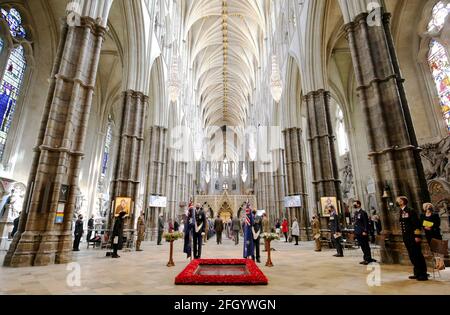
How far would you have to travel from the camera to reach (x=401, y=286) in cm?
407

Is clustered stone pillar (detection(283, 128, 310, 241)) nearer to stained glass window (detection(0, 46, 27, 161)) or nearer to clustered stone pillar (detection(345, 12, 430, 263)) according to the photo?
clustered stone pillar (detection(345, 12, 430, 263))

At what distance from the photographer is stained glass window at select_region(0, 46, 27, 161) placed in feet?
45.1

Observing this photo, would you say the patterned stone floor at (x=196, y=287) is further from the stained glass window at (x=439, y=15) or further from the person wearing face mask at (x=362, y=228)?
the stained glass window at (x=439, y=15)

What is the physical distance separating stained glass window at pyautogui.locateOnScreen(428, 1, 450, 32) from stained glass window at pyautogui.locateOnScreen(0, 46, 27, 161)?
25956mm

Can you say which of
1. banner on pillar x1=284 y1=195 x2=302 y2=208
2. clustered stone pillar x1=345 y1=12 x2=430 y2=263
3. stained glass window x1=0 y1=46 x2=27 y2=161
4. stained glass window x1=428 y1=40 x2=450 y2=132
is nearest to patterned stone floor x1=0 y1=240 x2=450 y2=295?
clustered stone pillar x1=345 y1=12 x2=430 y2=263

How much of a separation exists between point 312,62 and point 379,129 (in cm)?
820

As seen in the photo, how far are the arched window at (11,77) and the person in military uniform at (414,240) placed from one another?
1886cm

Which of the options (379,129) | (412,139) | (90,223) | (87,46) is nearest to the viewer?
(412,139)

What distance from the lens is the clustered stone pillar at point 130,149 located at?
11922 millimetres

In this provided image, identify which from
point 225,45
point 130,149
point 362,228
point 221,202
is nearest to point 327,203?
point 362,228
